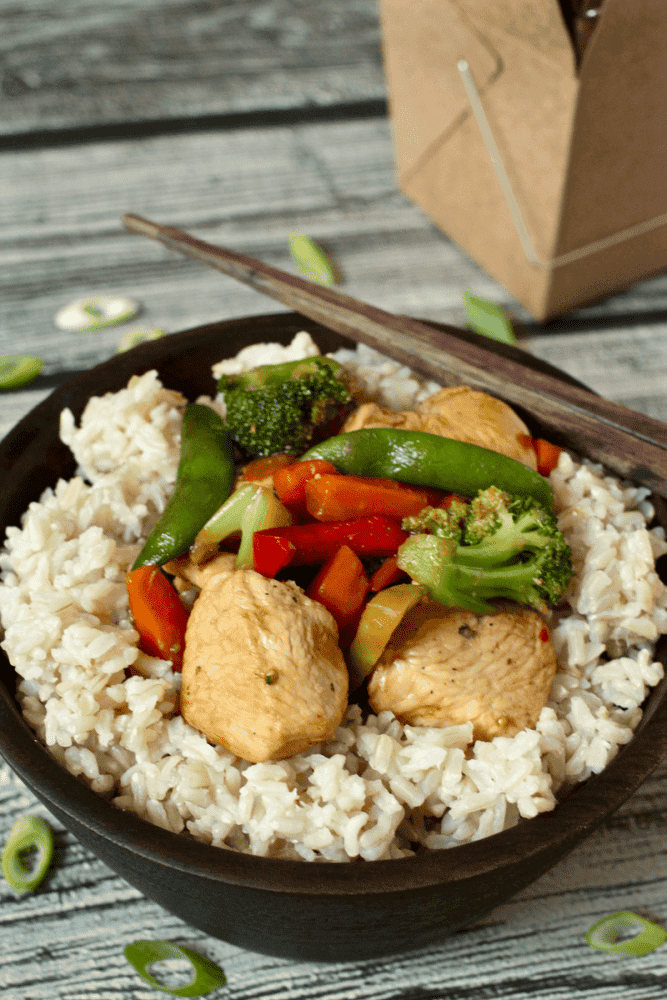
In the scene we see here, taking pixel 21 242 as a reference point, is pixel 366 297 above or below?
below

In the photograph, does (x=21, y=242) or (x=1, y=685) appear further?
(x=21, y=242)

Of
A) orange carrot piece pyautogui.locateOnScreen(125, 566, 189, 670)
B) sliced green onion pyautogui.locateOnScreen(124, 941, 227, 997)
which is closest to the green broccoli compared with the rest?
orange carrot piece pyautogui.locateOnScreen(125, 566, 189, 670)

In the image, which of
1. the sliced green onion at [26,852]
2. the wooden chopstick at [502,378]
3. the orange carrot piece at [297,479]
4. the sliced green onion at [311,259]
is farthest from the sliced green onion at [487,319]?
the sliced green onion at [26,852]

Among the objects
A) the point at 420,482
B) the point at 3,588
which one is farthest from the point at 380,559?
the point at 3,588

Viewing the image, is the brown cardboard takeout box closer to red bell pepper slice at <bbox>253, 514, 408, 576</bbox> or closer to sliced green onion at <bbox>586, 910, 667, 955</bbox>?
red bell pepper slice at <bbox>253, 514, 408, 576</bbox>

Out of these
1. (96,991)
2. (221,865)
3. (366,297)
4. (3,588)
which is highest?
(3,588)

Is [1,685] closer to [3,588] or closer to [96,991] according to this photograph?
[3,588]

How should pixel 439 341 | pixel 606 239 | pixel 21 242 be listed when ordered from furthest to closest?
pixel 21 242, pixel 606 239, pixel 439 341
